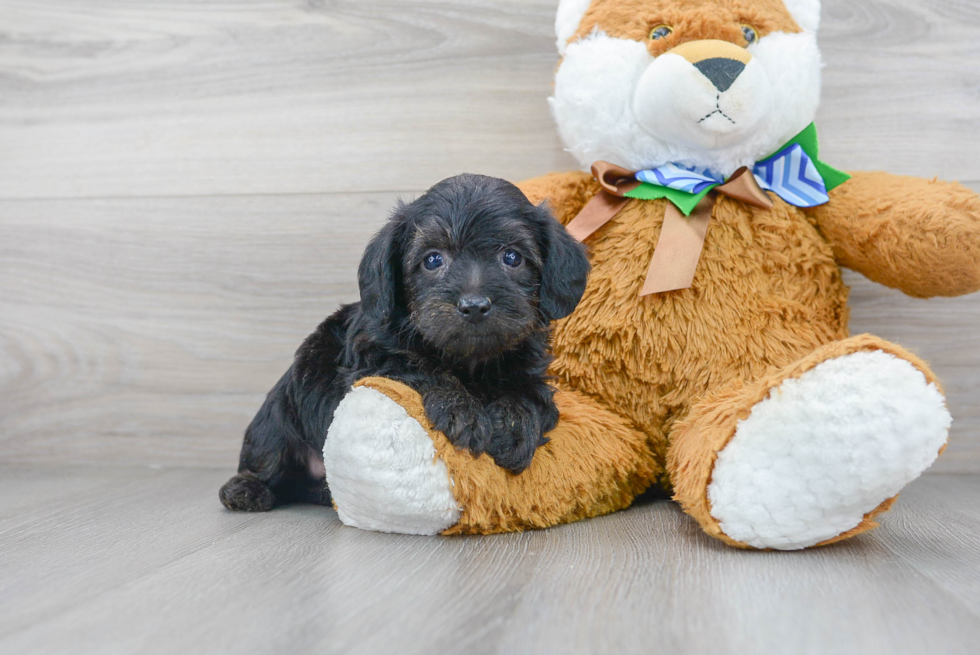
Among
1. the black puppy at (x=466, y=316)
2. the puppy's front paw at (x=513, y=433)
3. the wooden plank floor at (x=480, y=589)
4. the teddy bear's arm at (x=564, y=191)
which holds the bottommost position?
the wooden plank floor at (x=480, y=589)

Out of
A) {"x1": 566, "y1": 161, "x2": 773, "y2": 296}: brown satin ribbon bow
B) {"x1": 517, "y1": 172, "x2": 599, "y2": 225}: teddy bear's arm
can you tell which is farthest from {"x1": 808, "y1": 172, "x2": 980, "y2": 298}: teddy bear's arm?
{"x1": 517, "y1": 172, "x2": 599, "y2": 225}: teddy bear's arm

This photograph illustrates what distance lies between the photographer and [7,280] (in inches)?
94.7

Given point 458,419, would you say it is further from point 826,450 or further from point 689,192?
point 689,192

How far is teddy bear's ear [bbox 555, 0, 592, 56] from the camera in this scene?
187 centimetres

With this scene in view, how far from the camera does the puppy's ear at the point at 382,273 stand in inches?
58.9

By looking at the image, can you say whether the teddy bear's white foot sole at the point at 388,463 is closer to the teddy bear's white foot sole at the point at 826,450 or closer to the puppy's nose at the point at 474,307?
the puppy's nose at the point at 474,307

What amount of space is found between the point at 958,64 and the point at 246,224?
204 cm

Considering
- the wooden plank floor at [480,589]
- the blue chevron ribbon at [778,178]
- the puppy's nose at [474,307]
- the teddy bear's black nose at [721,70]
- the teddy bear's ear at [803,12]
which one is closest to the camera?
the wooden plank floor at [480,589]

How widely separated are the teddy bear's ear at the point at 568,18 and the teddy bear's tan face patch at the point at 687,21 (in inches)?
2.5

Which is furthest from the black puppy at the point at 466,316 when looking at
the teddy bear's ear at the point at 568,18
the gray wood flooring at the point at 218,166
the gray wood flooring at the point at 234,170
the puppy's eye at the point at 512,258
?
the gray wood flooring at the point at 218,166

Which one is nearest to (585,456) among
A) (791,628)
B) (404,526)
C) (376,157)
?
(404,526)

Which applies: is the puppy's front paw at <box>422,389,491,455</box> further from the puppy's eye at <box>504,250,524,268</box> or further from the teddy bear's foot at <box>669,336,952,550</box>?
the teddy bear's foot at <box>669,336,952,550</box>

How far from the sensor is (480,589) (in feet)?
3.77

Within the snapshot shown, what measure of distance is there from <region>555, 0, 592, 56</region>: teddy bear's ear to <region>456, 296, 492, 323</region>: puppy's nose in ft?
2.81
